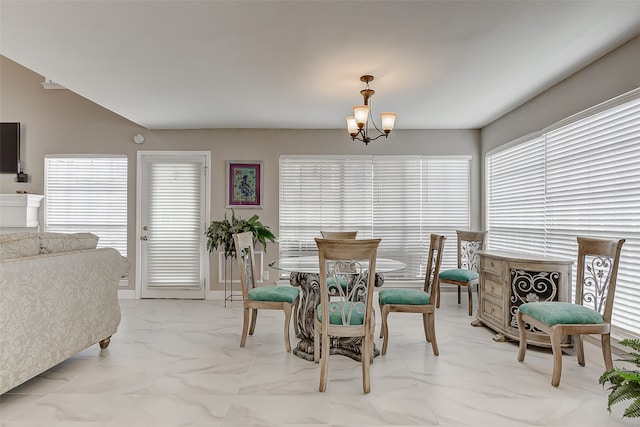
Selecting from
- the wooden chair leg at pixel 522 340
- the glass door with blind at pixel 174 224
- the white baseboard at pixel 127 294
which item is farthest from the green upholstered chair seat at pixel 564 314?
the white baseboard at pixel 127 294

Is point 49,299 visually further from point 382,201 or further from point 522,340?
point 382,201

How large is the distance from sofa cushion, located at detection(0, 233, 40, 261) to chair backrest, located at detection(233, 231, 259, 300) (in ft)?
4.65

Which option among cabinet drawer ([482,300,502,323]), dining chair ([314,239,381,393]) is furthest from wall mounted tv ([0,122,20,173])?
cabinet drawer ([482,300,502,323])

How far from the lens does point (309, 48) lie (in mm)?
2682

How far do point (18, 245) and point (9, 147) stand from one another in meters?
3.85

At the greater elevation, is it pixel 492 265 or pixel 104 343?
pixel 492 265

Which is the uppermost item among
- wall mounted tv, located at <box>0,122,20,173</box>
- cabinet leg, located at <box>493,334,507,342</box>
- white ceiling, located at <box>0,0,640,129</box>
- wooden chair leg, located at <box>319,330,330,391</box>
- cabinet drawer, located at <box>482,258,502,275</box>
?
white ceiling, located at <box>0,0,640,129</box>

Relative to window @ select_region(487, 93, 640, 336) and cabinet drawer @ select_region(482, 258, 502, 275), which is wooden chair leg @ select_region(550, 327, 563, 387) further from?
cabinet drawer @ select_region(482, 258, 502, 275)

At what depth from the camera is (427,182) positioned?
524cm

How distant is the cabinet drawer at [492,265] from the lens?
345 centimetres

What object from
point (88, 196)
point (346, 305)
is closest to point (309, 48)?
point (346, 305)

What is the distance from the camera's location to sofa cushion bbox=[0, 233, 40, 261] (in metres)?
2.15

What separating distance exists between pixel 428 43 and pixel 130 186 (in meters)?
4.43

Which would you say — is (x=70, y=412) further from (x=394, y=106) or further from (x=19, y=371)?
(x=394, y=106)
